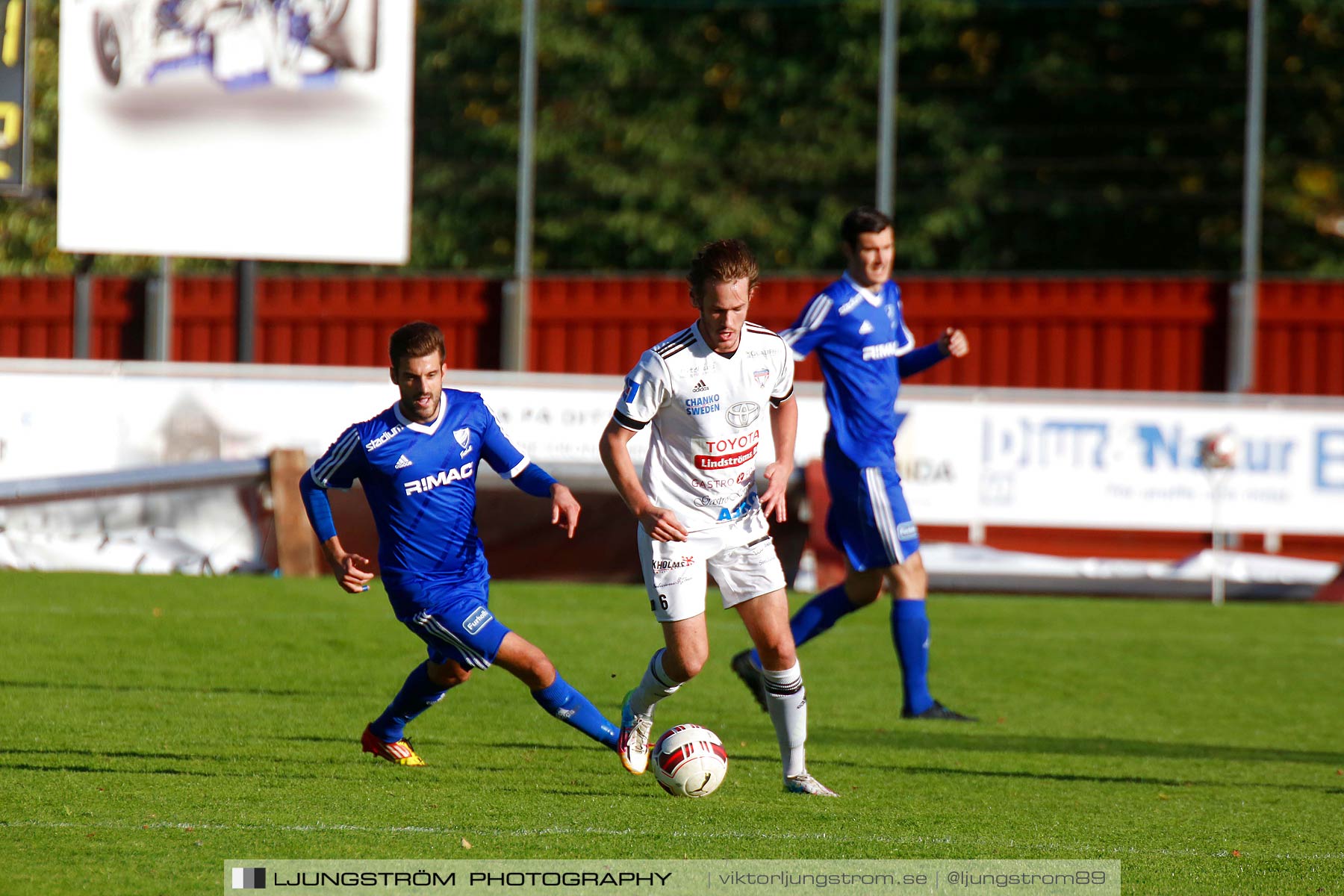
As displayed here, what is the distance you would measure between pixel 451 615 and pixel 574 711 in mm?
610

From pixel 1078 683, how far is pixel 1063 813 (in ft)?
12.0

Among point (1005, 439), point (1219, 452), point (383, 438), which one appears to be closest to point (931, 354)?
point (383, 438)

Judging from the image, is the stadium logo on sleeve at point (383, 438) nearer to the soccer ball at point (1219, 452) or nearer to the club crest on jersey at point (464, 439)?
the club crest on jersey at point (464, 439)

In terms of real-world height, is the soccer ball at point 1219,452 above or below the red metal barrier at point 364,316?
below

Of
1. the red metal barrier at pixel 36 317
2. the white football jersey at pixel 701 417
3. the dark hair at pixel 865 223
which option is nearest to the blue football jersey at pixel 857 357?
the dark hair at pixel 865 223

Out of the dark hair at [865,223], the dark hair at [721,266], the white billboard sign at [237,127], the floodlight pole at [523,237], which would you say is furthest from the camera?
the floodlight pole at [523,237]

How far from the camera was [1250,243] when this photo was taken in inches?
731

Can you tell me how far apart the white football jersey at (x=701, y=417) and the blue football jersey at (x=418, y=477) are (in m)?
0.63

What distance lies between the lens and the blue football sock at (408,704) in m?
5.98

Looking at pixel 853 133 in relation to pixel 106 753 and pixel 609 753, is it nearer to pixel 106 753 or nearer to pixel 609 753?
pixel 609 753

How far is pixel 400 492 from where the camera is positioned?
18.6 feet

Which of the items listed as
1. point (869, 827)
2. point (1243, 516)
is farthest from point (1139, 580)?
→ point (869, 827)

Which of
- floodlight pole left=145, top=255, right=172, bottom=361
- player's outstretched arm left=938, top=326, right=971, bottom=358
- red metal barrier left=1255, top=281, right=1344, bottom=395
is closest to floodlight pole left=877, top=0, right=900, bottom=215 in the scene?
red metal barrier left=1255, top=281, right=1344, bottom=395

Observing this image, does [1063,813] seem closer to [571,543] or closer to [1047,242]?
[571,543]
